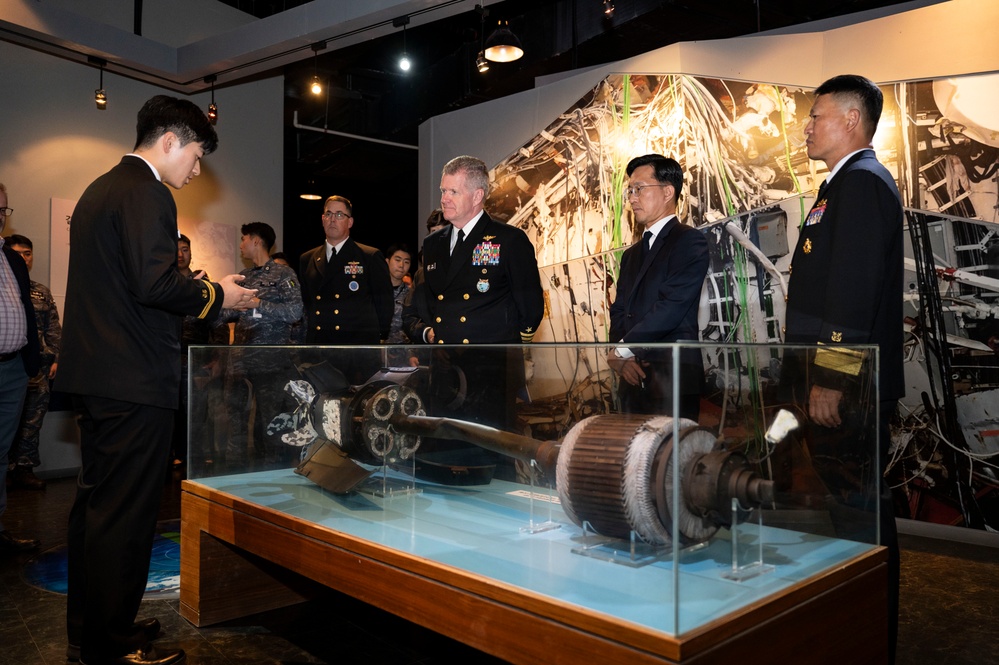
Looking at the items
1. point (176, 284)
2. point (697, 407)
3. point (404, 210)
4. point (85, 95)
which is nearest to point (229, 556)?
point (176, 284)

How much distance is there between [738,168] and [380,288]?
224 centimetres

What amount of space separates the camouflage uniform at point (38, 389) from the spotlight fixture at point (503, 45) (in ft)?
11.6

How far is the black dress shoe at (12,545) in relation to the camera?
3.69 m

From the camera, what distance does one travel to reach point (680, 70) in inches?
190

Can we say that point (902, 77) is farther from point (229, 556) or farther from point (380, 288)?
point (229, 556)

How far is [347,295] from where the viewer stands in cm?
463

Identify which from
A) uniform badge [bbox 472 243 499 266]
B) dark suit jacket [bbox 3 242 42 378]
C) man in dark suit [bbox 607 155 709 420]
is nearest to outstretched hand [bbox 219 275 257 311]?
uniform badge [bbox 472 243 499 266]

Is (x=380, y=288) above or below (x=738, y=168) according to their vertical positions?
below

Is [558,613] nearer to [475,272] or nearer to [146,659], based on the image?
[146,659]

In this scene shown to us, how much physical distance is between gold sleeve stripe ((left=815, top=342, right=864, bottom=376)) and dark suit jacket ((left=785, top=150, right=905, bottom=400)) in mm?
232

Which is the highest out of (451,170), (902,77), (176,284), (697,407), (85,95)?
(85,95)

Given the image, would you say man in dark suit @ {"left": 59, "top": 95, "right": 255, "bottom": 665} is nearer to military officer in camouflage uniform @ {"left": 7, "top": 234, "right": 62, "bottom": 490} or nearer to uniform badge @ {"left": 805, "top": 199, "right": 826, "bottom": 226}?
uniform badge @ {"left": 805, "top": 199, "right": 826, "bottom": 226}

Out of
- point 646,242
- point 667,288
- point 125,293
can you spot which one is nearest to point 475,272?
point 646,242

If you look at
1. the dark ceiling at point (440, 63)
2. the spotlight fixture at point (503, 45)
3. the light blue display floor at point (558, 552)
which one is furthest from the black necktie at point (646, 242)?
the spotlight fixture at point (503, 45)
